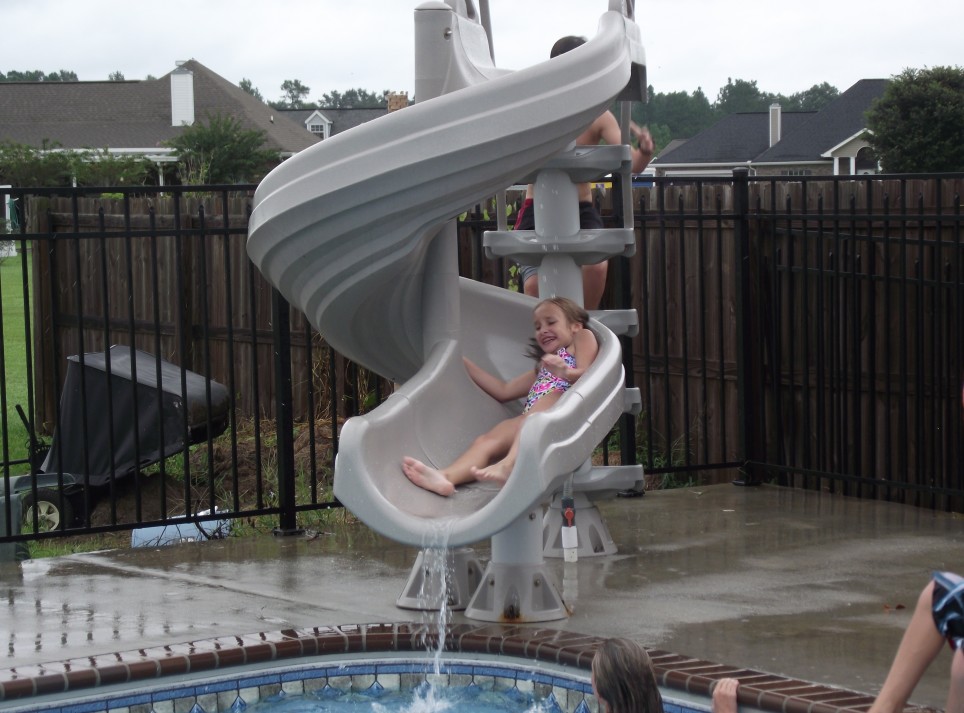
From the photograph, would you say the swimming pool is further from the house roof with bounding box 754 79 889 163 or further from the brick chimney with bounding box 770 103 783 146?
the brick chimney with bounding box 770 103 783 146

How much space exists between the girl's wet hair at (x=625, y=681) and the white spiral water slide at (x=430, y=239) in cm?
142

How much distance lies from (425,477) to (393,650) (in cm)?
67

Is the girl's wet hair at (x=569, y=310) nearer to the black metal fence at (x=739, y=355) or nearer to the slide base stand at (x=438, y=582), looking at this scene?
the slide base stand at (x=438, y=582)

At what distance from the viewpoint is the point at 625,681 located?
123 inches

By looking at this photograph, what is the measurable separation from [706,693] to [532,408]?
1.56 meters

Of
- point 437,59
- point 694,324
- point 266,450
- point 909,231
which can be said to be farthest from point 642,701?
point 266,450

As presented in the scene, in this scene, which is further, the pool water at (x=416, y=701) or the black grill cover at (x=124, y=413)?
the black grill cover at (x=124, y=413)

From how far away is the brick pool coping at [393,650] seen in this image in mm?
4281

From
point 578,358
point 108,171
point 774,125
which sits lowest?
point 578,358

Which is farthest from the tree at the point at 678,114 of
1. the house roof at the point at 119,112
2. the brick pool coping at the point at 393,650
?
the brick pool coping at the point at 393,650

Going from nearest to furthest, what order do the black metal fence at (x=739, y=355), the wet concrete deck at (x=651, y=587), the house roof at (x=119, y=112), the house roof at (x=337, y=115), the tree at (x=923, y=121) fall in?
1. the wet concrete deck at (x=651, y=587)
2. the black metal fence at (x=739, y=355)
3. the tree at (x=923, y=121)
4. the house roof at (x=119, y=112)
5. the house roof at (x=337, y=115)

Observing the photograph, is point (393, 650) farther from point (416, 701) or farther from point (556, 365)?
point (556, 365)

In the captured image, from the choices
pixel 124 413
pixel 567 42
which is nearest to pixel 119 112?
pixel 124 413

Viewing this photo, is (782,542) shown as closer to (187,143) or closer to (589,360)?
(589,360)
